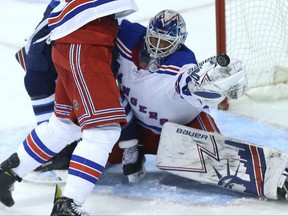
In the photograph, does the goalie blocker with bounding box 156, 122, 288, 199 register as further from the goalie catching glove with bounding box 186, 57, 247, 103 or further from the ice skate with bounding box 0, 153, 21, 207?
the ice skate with bounding box 0, 153, 21, 207

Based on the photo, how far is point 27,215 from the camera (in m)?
2.22

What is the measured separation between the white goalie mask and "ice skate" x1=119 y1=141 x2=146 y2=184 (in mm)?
332

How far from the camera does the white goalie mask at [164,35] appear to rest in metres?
2.27

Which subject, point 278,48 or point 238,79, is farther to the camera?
point 278,48

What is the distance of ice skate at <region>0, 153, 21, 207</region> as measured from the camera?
88.1 inches

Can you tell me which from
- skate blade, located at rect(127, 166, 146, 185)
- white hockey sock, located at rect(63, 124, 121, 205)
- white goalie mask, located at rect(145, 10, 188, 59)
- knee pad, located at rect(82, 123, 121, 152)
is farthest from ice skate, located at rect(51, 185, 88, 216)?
white goalie mask, located at rect(145, 10, 188, 59)

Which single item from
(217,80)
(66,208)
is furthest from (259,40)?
(66,208)

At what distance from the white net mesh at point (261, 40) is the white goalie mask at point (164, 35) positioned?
96cm

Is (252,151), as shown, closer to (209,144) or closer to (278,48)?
(209,144)

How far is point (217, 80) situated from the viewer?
6.89 feet

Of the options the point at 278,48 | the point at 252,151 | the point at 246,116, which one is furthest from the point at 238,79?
the point at 278,48

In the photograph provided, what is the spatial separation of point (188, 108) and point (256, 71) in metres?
0.90

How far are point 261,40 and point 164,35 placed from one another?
117 cm

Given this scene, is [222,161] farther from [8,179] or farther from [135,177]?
[8,179]
